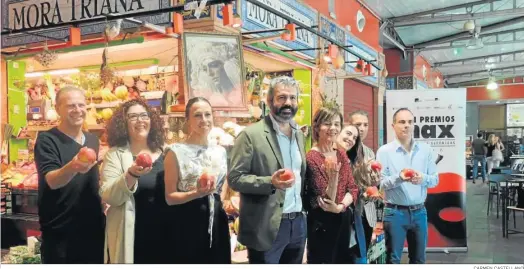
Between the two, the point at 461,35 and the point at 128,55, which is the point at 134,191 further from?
the point at 461,35

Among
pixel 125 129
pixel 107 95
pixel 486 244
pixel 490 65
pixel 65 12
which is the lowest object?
pixel 486 244

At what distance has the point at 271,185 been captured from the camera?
259 cm

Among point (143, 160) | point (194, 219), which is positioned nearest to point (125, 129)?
point (143, 160)

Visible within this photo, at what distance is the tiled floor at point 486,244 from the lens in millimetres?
5328

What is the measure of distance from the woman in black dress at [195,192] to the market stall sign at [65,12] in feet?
5.91

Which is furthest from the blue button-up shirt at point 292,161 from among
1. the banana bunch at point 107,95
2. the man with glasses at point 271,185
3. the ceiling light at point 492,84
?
the ceiling light at point 492,84

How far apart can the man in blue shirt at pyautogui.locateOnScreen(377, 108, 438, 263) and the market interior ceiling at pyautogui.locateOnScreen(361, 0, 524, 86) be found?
4.89 metres

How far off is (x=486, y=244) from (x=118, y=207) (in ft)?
16.8

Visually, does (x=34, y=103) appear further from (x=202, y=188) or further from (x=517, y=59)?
(x=517, y=59)

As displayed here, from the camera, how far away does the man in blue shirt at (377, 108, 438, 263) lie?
3.73m

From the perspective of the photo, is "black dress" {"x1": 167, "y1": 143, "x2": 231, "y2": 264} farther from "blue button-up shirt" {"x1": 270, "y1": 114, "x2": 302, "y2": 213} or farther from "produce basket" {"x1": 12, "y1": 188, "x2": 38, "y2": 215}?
"produce basket" {"x1": 12, "y1": 188, "x2": 38, "y2": 215}

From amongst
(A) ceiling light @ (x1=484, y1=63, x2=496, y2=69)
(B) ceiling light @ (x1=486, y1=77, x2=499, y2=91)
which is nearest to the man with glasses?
(A) ceiling light @ (x1=484, y1=63, x2=496, y2=69)

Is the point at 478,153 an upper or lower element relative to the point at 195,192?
lower
